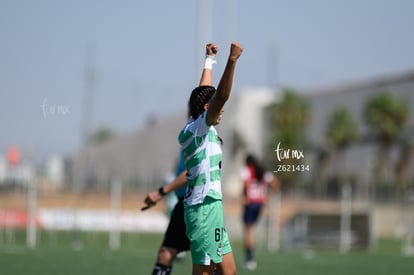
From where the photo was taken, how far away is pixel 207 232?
8055mm

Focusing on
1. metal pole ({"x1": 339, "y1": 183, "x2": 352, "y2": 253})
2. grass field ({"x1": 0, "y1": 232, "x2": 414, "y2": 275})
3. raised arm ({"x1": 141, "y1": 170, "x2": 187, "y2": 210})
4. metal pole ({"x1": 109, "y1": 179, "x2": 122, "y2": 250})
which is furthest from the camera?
metal pole ({"x1": 339, "y1": 183, "x2": 352, "y2": 253})

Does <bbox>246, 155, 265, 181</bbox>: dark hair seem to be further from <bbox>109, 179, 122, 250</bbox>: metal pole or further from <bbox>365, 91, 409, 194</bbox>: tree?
<bbox>365, 91, 409, 194</bbox>: tree

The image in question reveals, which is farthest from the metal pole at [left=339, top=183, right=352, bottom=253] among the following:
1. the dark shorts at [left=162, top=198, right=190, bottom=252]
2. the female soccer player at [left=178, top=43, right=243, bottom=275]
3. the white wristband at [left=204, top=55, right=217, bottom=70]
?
the female soccer player at [left=178, top=43, right=243, bottom=275]

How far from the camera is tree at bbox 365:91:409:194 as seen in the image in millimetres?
49469

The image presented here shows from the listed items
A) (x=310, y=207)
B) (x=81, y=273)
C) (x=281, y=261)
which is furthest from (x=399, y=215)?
(x=81, y=273)

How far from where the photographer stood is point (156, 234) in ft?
103

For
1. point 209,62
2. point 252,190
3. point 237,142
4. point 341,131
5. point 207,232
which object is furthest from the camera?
point 237,142

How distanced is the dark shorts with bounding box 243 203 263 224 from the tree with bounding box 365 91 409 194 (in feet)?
96.0

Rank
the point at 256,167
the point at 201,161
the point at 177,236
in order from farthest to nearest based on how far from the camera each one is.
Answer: the point at 256,167
the point at 177,236
the point at 201,161

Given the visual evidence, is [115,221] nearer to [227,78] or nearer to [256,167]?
[256,167]

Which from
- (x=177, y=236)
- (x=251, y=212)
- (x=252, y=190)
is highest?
(x=177, y=236)

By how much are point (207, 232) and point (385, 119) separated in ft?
142

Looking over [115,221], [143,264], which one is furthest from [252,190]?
[115,221]

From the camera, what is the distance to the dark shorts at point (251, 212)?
19516 mm
